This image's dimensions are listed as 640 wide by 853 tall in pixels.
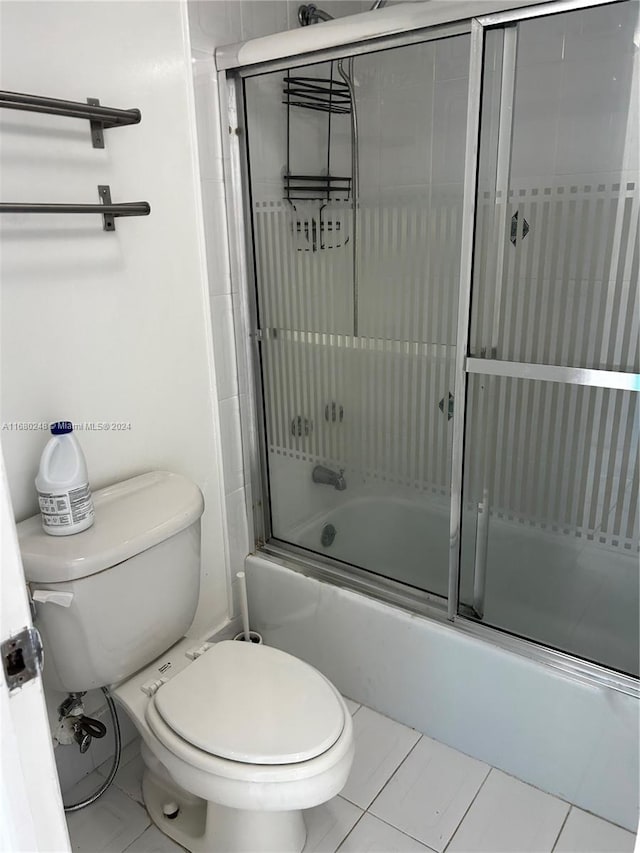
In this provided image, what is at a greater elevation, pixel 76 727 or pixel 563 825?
pixel 76 727

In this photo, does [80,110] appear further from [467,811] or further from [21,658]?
[467,811]

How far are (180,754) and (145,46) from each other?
4.93 ft

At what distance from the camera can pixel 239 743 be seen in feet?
4.01

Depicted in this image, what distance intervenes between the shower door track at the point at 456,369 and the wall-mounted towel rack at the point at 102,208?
39 cm

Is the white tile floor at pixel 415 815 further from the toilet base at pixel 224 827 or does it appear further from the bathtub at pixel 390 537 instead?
the bathtub at pixel 390 537

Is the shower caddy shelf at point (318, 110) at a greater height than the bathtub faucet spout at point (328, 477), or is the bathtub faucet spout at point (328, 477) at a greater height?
the shower caddy shelf at point (318, 110)

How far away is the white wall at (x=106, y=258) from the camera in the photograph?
129 cm

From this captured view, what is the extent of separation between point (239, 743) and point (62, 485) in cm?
60

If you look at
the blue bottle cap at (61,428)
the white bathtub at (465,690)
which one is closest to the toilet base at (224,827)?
the white bathtub at (465,690)

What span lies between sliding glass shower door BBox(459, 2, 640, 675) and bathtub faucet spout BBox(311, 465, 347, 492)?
1.34ft

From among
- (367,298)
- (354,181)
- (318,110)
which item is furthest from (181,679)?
(318,110)

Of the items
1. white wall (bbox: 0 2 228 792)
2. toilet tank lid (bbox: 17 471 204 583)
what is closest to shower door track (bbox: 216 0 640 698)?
white wall (bbox: 0 2 228 792)

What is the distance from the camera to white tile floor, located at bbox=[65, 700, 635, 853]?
144 cm

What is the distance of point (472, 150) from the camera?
1362mm
